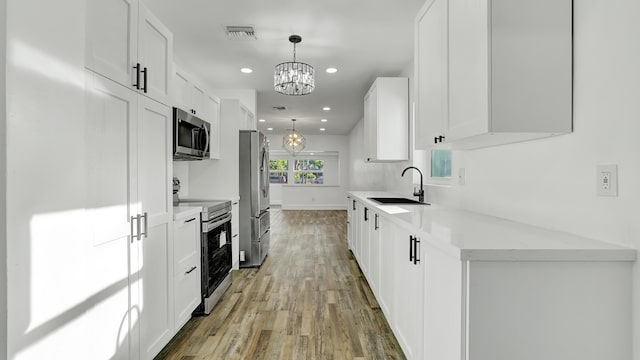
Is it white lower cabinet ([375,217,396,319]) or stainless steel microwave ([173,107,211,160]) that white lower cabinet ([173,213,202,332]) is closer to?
stainless steel microwave ([173,107,211,160])

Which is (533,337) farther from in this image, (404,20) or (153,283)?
(404,20)

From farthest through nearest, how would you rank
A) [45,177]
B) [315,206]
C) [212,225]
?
[315,206] < [212,225] < [45,177]

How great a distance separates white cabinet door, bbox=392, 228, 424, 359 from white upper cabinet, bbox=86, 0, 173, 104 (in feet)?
5.42

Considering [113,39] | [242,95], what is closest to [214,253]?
[113,39]

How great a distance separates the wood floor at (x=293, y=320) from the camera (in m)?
2.14

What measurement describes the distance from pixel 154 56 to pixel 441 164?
263 centimetres

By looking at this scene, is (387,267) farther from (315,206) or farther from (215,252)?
(315,206)

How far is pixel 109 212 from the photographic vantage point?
1542mm

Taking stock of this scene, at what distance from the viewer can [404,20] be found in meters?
2.97

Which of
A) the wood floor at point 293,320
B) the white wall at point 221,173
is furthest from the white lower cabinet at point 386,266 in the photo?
the white wall at point 221,173

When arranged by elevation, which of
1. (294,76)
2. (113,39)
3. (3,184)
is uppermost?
(294,76)

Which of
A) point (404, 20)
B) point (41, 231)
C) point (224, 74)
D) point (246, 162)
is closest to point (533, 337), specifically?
point (41, 231)

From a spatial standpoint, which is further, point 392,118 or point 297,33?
point 392,118

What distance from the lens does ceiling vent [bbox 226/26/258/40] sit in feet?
10.2
